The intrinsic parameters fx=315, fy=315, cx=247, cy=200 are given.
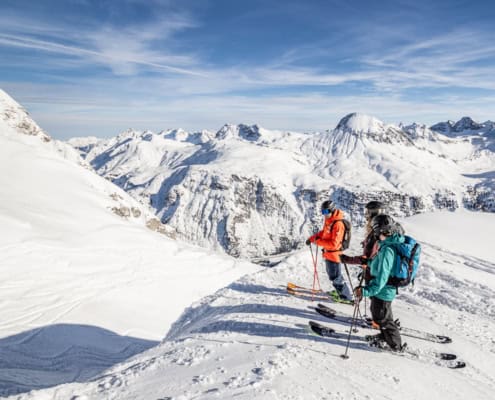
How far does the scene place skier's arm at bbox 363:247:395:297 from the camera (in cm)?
619

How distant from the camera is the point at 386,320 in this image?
6727mm

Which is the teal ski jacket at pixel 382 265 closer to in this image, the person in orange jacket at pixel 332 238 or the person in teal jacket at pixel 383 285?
the person in teal jacket at pixel 383 285

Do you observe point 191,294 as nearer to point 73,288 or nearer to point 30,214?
point 73,288

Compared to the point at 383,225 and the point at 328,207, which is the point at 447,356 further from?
the point at 328,207

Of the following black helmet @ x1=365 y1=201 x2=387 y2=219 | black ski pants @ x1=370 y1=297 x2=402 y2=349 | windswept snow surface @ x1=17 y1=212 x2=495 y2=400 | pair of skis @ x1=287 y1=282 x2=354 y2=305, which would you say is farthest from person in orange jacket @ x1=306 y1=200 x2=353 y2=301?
black ski pants @ x1=370 y1=297 x2=402 y2=349

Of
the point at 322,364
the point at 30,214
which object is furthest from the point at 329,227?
the point at 30,214

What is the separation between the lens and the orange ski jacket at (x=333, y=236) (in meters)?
9.17

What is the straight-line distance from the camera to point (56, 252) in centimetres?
2114

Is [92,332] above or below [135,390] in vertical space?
below

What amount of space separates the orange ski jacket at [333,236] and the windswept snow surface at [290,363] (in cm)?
177

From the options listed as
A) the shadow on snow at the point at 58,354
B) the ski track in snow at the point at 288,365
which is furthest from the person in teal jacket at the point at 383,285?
the shadow on snow at the point at 58,354

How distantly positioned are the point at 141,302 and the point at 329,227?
13.3m

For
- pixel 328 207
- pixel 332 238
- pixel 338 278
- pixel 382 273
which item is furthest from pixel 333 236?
pixel 382 273

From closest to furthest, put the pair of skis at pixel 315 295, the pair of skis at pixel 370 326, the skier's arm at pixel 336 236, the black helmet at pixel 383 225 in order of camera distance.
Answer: the black helmet at pixel 383 225
the pair of skis at pixel 370 326
the skier's arm at pixel 336 236
the pair of skis at pixel 315 295
